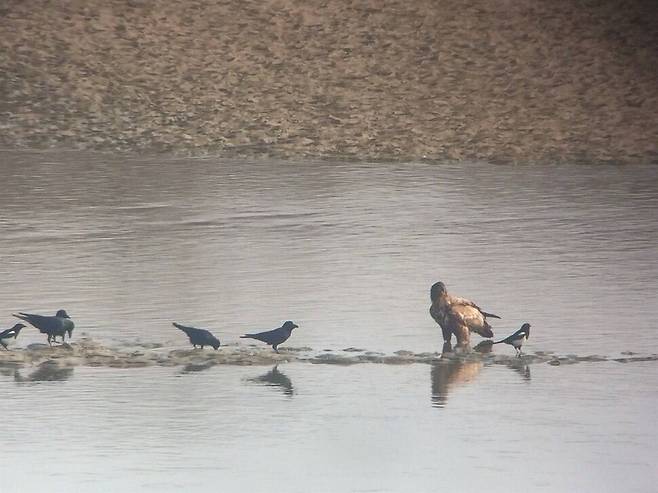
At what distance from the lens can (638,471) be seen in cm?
472

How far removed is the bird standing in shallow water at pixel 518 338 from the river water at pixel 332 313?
0.12 meters

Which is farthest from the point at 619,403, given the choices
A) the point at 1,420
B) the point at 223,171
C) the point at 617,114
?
the point at 617,114

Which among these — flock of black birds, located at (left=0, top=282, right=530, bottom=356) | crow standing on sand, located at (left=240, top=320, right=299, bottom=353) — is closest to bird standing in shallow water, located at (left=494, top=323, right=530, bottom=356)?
flock of black birds, located at (left=0, top=282, right=530, bottom=356)

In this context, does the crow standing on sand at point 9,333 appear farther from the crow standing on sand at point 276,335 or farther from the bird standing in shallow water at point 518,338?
the bird standing in shallow water at point 518,338

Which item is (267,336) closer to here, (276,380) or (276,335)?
(276,335)

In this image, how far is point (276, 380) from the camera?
6.00m

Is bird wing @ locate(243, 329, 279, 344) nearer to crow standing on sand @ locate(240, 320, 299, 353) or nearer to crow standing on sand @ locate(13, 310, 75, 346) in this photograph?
crow standing on sand @ locate(240, 320, 299, 353)

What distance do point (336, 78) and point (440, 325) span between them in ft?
26.8

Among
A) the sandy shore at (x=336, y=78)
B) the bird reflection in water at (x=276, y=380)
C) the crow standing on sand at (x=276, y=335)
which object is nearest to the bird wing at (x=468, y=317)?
the crow standing on sand at (x=276, y=335)

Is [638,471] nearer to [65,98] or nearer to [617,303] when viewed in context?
[617,303]

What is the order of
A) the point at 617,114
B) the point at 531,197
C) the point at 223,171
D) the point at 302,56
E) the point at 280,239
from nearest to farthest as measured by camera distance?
1. the point at 280,239
2. the point at 531,197
3. the point at 223,171
4. the point at 617,114
5. the point at 302,56

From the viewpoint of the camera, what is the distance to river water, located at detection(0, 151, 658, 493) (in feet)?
15.9

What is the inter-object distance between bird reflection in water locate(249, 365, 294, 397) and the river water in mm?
13

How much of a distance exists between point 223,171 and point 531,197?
2693mm
